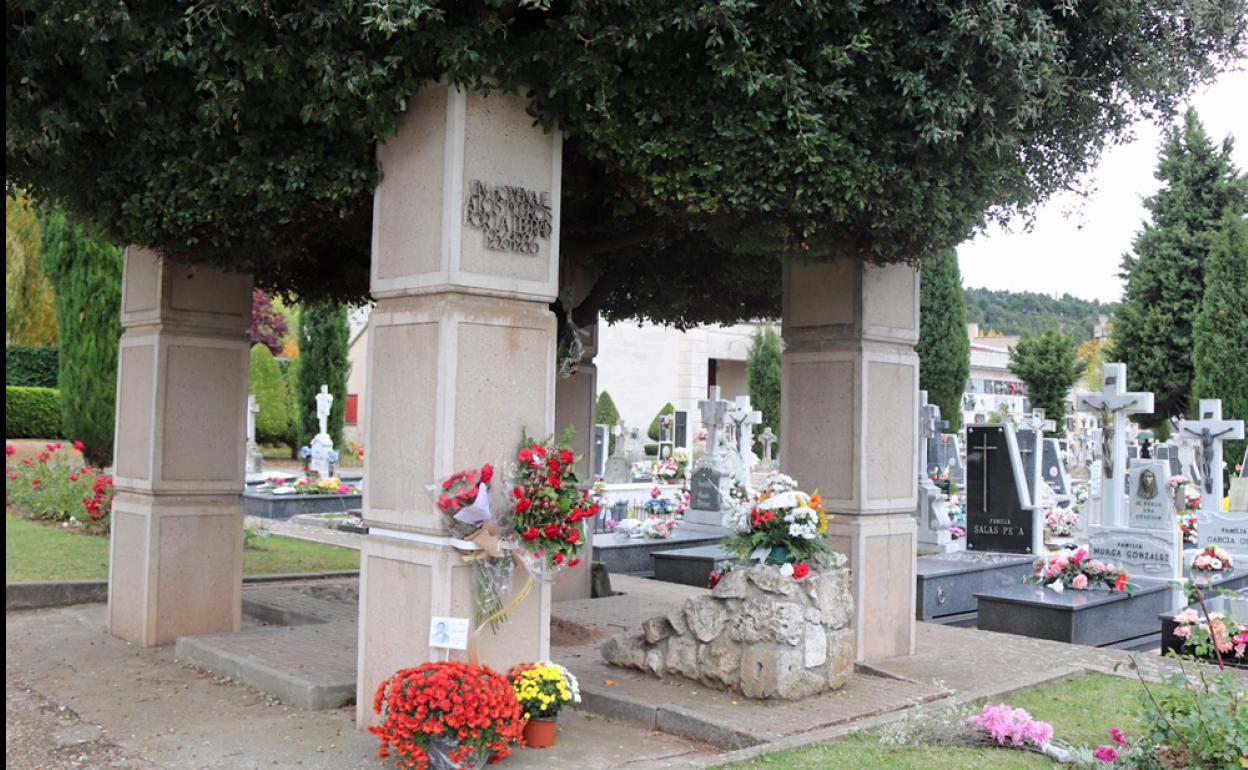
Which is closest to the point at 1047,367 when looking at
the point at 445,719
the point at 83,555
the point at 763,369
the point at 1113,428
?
the point at 763,369

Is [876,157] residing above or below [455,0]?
below

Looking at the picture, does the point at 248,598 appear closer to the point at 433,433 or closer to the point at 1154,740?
the point at 433,433

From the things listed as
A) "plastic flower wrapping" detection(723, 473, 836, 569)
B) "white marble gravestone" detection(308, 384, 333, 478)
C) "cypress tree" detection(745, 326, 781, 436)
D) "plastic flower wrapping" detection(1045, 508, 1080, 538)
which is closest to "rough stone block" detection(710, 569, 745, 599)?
"plastic flower wrapping" detection(723, 473, 836, 569)

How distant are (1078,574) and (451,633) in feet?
24.7

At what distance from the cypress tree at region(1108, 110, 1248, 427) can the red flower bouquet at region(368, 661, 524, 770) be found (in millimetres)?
30282

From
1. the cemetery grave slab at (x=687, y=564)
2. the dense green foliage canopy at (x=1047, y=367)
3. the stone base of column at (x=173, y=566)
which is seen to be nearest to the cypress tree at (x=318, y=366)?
the cemetery grave slab at (x=687, y=564)

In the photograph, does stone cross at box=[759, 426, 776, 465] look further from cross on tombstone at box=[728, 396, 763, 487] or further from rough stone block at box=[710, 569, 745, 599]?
rough stone block at box=[710, 569, 745, 599]

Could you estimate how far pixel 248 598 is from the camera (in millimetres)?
10047

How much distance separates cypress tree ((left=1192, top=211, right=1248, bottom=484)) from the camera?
28828 mm

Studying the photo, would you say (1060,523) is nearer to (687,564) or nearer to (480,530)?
(687,564)

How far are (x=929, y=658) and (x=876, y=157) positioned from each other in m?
4.12

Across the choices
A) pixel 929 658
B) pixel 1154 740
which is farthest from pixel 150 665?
pixel 1154 740

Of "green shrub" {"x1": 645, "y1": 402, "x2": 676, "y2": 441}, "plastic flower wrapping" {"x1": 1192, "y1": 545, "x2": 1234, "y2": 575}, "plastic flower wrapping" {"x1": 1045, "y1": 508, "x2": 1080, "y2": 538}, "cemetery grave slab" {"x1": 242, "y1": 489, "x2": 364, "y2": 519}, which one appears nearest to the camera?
"plastic flower wrapping" {"x1": 1192, "y1": 545, "x2": 1234, "y2": 575}

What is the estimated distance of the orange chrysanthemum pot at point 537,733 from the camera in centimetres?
572
